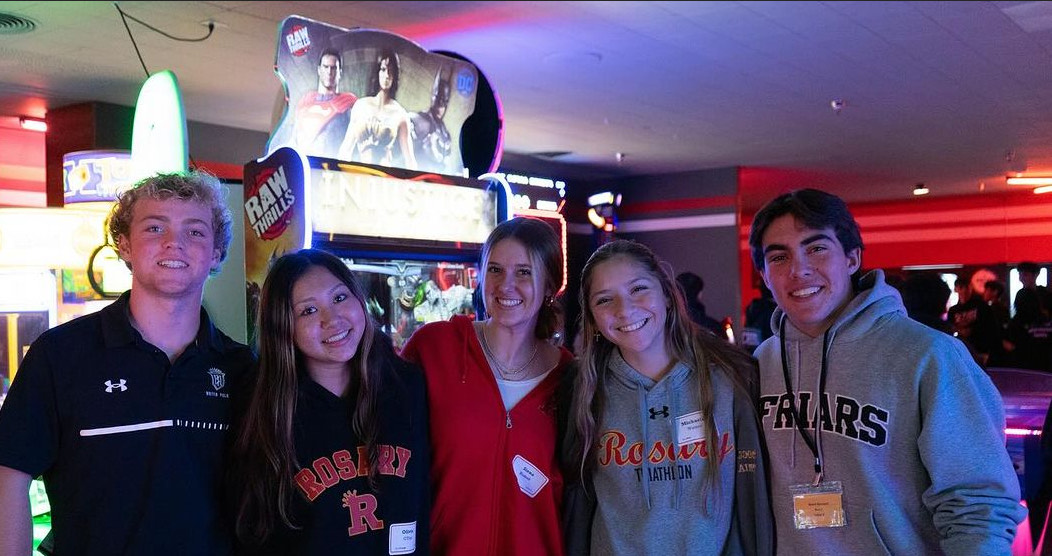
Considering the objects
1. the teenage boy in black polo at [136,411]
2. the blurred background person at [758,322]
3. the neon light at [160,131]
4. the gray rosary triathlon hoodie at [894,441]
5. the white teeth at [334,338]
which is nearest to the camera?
the gray rosary triathlon hoodie at [894,441]

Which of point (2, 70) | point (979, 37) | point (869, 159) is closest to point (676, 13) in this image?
point (979, 37)

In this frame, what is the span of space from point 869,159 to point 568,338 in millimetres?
5740

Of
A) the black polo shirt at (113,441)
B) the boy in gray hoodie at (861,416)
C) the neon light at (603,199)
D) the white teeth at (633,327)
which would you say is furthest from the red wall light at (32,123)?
the boy in gray hoodie at (861,416)

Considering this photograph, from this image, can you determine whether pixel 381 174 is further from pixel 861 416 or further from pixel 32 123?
pixel 32 123

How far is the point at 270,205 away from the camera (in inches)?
130

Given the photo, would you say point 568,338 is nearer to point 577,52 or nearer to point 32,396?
point 577,52

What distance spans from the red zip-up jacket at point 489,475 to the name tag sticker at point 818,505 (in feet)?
2.12

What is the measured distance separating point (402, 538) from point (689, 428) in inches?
30.4

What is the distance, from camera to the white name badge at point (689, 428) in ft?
7.25

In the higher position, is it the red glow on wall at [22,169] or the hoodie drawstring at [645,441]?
the red glow on wall at [22,169]

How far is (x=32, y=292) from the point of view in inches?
157

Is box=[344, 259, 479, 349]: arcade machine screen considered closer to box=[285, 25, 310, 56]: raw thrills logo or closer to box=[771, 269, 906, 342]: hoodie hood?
box=[285, 25, 310, 56]: raw thrills logo

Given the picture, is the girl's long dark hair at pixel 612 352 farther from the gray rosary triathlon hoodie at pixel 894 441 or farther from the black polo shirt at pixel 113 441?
the black polo shirt at pixel 113 441

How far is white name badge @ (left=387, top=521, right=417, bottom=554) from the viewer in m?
2.15
